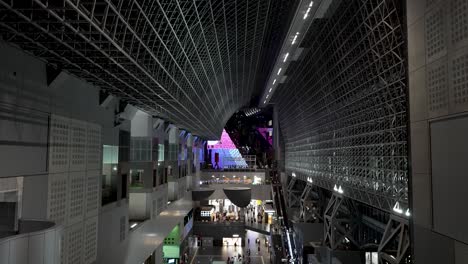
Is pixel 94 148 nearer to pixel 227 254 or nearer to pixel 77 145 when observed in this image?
pixel 77 145

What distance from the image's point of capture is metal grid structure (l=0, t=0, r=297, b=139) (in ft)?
23.1

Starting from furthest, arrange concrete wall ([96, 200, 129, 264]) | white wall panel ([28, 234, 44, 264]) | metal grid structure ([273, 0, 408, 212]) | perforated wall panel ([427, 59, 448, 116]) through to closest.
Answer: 1. concrete wall ([96, 200, 129, 264])
2. metal grid structure ([273, 0, 408, 212])
3. perforated wall panel ([427, 59, 448, 116])
4. white wall panel ([28, 234, 44, 264])

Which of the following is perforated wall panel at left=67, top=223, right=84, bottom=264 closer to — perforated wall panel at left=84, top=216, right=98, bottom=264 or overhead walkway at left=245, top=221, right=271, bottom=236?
perforated wall panel at left=84, top=216, right=98, bottom=264

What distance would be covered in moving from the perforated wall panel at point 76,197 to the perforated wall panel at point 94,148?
702mm

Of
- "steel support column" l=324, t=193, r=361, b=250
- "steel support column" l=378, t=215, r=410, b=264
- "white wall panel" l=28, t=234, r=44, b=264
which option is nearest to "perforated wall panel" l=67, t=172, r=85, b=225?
"white wall panel" l=28, t=234, r=44, b=264

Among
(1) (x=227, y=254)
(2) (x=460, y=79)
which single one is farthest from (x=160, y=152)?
(1) (x=227, y=254)

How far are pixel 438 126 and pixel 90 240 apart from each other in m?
10.5

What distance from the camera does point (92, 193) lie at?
1264 cm

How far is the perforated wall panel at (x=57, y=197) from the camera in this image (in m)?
9.70

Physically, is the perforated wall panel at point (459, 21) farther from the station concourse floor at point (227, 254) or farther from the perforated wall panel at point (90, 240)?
the station concourse floor at point (227, 254)

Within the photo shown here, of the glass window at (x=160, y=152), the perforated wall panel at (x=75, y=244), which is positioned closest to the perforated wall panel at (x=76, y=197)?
the perforated wall panel at (x=75, y=244)

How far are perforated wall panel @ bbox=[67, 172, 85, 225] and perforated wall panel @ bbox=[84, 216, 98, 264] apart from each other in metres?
0.73

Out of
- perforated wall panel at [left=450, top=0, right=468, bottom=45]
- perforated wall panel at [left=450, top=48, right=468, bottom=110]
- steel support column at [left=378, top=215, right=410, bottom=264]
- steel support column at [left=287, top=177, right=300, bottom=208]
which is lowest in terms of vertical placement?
steel support column at [left=287, top=177, right=300, bottom=208]

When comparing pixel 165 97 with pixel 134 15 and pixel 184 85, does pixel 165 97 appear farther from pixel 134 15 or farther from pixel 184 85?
pixel 134 15
